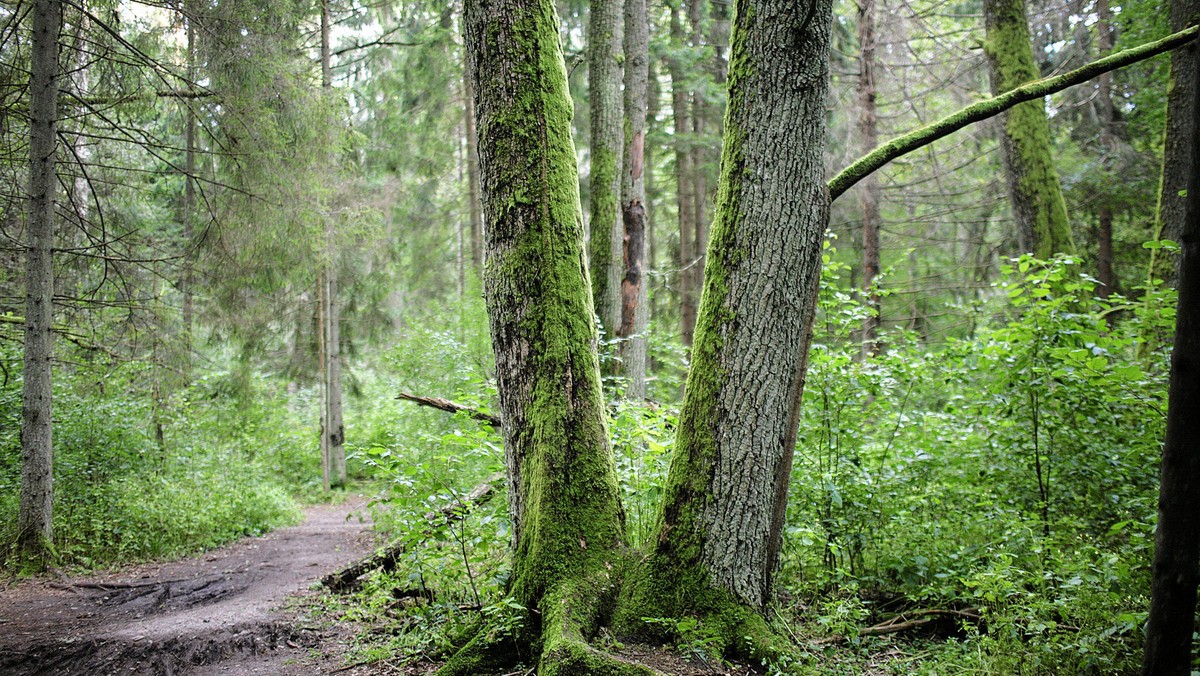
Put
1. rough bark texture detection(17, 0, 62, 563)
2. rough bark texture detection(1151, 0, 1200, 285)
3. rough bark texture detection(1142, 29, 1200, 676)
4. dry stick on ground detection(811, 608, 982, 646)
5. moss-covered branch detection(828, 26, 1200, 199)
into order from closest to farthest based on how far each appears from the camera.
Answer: rough bark texture detection(1142, 29, 1200, 676) → moss-covered branch detection(828, 26, 1200, 199) → dry stick on ground detection(811, 608, 982, 646) → rough bark texture detection(1151, 0, 1200, 285) → rough bark texture detection(17, 0, 62, 563)

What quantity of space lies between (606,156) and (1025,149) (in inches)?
213

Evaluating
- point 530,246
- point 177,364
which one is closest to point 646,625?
point 530,246

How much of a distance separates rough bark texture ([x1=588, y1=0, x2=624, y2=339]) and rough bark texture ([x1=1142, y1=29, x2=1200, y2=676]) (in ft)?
17.8

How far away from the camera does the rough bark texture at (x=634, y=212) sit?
24.6 ft

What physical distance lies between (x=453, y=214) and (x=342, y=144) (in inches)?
269

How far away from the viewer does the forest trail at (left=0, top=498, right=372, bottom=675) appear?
4.34 m

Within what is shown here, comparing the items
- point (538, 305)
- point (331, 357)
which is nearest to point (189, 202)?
point (331, 357)

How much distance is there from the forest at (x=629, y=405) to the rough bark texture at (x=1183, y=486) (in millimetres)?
15

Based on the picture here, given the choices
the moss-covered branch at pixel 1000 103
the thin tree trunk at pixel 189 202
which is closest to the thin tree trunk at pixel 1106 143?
the moss-covered branch at pixel 1000 103

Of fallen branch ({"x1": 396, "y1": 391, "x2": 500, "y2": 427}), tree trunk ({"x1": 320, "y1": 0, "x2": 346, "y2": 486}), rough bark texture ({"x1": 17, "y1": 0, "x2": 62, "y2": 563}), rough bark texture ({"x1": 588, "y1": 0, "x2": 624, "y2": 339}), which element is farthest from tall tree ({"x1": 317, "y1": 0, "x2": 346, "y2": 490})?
fallen branch ({"x1": 396, "y1": 391, "x2": 500, "y2": 427})

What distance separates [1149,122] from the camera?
1050 cm

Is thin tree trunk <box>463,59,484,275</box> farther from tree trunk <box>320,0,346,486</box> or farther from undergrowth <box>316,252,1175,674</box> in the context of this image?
undergrowth <box>316,252,1175,674</box>

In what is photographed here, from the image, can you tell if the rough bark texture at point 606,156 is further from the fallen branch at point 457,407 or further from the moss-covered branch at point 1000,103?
the moss-covered branch at point 1000,103

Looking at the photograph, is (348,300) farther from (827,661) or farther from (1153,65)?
(1153,65)
